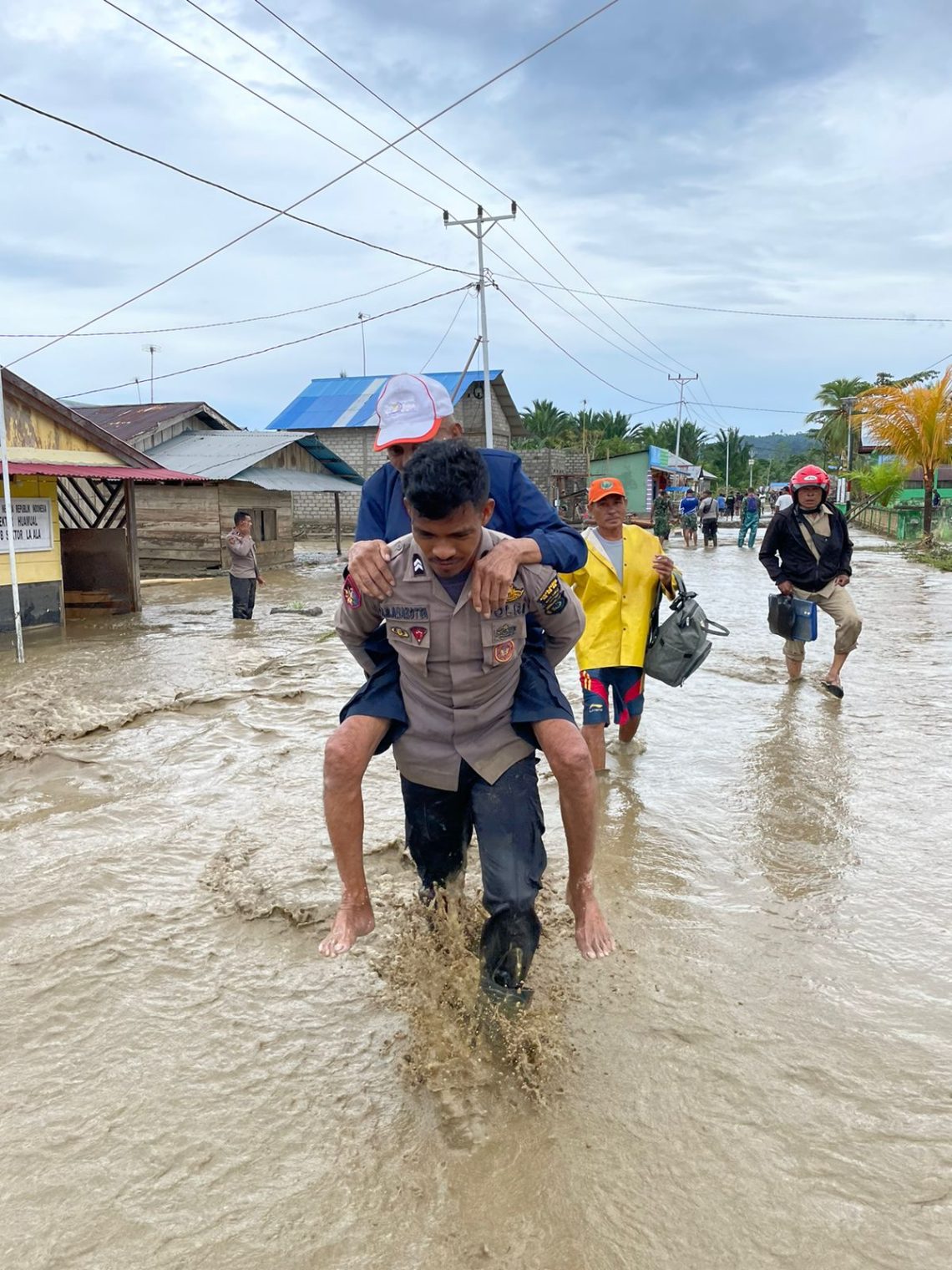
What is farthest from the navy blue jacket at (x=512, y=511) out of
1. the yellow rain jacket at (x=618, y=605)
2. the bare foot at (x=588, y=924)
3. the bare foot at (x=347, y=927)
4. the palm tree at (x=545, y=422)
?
the palm tree at (x=545, y=422)

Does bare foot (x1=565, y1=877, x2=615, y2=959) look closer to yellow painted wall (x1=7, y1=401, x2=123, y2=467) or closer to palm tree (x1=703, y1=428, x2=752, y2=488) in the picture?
yellow painted wall (x1=7, y1=401, x2=123, y2=467)

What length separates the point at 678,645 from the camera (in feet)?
18.5

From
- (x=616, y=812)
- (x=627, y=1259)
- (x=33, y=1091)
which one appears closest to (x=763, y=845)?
(x=616, y=812)

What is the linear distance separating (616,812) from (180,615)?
11.6 meters

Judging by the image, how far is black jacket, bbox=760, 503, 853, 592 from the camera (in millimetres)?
7648

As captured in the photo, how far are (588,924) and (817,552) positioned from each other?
18.3ft

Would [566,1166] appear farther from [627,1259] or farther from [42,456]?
[42,456]

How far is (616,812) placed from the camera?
17.7ft

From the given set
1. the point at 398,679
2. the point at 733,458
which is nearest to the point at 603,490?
the point at 398,679

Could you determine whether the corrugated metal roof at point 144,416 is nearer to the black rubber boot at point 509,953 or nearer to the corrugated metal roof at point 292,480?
the corrugated metal roof at point 292,480

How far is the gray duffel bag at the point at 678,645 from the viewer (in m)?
5.64

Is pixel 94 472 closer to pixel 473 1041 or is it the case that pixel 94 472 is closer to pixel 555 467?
pixel 473 1041

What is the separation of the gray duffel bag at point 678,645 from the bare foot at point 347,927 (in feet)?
10.4

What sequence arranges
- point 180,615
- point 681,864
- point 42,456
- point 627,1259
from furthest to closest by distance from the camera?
point 180,615 → point 42,456 → point 681,864 → point 627,1259
